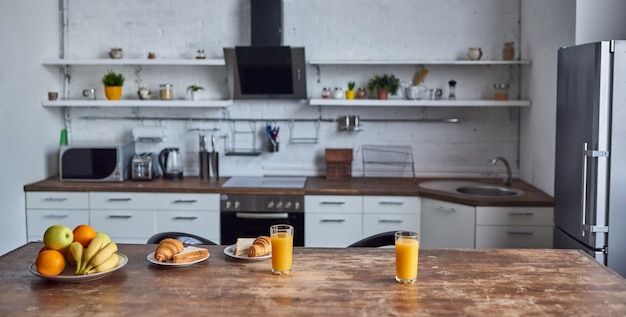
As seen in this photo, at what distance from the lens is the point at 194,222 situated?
15.1 feet

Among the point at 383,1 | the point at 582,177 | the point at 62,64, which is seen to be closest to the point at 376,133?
the point at 383,1

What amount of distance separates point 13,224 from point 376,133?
8.87 feet

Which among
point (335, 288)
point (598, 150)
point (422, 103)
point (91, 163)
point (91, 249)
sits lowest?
point (335, 288)

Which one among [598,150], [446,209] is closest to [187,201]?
[446,209]

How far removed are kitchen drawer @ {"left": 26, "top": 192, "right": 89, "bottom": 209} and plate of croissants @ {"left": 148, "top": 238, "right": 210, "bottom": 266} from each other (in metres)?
2.44

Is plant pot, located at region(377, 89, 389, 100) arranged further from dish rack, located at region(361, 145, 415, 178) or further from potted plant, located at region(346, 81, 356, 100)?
dish rack, located at region(361, 145, 415, 178)

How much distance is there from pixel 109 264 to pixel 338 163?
9.84 feet

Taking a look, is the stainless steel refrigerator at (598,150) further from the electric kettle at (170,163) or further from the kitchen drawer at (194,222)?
the electric kettle at (170,163)

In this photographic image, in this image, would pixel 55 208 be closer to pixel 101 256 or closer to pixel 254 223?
pixel 254 223

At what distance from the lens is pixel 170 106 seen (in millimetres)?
4992

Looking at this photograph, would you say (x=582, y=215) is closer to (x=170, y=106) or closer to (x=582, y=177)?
(x=582, y=177)

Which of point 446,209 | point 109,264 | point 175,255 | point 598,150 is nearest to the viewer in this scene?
point 109,264

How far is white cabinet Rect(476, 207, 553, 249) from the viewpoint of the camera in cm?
416

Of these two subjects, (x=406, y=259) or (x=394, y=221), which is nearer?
(x=406, y=259)
